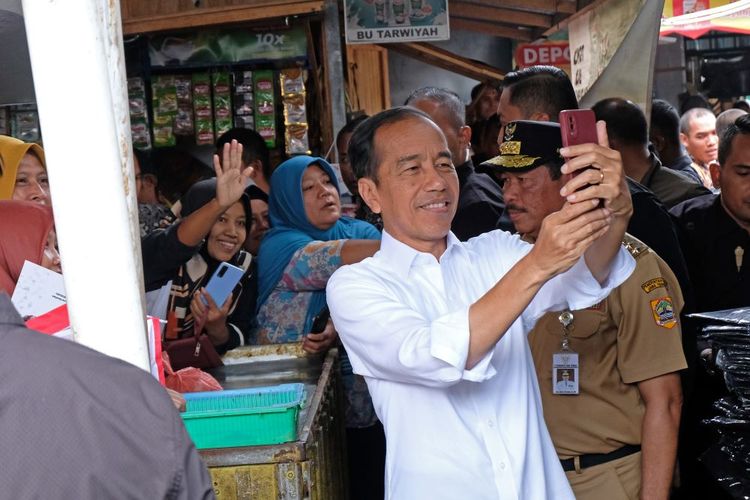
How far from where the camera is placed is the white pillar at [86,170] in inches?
77.2

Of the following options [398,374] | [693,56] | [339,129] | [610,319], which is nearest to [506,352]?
[398,374]

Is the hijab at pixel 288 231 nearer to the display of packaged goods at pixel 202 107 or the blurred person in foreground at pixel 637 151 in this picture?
the blurred person in foreground at pixel 637 151

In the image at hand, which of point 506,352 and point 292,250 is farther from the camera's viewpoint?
point 292,250

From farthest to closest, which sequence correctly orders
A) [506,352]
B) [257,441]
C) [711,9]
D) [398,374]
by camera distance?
[711,9] → [257,441] → [506,352] → [398,374]

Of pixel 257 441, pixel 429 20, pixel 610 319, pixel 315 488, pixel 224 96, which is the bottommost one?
pixel 315 488

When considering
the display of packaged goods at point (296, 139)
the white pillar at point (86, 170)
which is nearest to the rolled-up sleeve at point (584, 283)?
the white pillar at point (86, 170)

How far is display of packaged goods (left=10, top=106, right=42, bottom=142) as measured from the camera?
6.89m

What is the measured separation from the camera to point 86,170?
6.48 feet

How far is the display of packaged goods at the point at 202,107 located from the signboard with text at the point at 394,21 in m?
1.10

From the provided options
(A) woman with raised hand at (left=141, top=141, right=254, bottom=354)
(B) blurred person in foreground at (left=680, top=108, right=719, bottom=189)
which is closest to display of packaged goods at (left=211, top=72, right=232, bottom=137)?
(A) woman with raised hand at (left=141, top=141, right=254, bottom=354)

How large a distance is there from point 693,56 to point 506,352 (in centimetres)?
1354

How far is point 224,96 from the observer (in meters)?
7.35

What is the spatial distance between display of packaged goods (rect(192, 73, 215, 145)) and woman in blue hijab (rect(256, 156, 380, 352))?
2.58 meters

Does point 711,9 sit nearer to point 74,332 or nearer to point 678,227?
point 678,227
